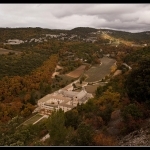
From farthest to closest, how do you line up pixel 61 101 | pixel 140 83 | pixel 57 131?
pixel 61 101 → pixel 140 83 → pixel 57 131

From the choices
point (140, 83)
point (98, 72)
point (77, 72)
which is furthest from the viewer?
point (98, 72)

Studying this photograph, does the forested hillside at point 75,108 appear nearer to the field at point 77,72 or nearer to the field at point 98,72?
the field at point 77,72

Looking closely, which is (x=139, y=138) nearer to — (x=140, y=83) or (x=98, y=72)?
(x=140, y=83)

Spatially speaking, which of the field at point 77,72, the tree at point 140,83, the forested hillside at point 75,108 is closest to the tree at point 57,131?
the forested hillside at point 75,108

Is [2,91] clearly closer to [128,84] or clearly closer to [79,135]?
[128,84]

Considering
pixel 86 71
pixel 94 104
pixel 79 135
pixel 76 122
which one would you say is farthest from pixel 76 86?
pixel 79 135

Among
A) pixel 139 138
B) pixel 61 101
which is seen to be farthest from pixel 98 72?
pixel 139 138

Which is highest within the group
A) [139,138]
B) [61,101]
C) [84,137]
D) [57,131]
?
[84,137]

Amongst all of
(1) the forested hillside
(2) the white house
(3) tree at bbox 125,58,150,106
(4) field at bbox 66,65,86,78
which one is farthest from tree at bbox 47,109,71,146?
(4) field at bbox 66,65,86,78

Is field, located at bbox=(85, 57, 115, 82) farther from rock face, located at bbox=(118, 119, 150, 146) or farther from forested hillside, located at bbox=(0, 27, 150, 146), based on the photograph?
rock face, located at bbox=(118, 119, 150, 146)
